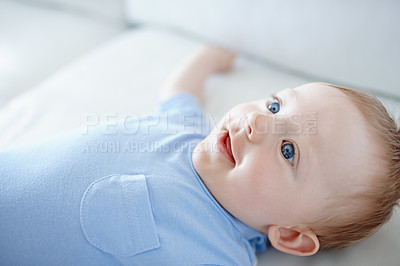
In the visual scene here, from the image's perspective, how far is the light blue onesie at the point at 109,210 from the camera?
654 mm

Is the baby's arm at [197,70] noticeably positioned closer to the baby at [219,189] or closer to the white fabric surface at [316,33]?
the white fabric surface at [316,33]

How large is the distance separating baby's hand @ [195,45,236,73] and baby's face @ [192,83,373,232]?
43 centimetres

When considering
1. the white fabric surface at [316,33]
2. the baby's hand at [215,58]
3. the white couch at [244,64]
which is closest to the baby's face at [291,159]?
the white couch at [244,64]

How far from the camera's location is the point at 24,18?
1354 mm

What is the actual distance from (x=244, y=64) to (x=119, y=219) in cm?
74

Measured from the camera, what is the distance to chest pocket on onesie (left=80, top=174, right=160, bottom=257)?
659mm

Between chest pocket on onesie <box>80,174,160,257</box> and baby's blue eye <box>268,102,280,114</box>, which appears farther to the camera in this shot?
baby's blue eye <box>268,102,280,114</box>

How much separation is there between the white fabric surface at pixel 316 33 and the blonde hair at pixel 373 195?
11.2 inches

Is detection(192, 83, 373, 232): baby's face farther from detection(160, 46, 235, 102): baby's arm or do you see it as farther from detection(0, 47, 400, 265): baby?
detection(160, 46, 235, 102): baby's arm

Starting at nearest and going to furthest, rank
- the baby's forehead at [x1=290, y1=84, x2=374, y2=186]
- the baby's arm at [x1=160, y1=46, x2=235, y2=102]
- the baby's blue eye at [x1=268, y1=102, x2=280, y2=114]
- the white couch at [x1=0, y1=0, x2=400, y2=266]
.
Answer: the baby's forehead at [x1=290, y1=84, x2=374, y2=186]
the baby's blue eye at [x1=268, y1=102, x2=280, y2=114]
the white couch at [x1=0, y1=0, x2=400, y2=266]
the baby's arm at [x1=160, y1=46, x2=235, y2=102]

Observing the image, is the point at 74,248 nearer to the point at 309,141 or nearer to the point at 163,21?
the point at 309,141

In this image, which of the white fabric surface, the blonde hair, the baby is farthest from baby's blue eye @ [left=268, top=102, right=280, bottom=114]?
the white fabric surface

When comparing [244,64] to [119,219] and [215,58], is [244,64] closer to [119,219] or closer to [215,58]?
[215,58]

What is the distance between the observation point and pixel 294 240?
2.40 feet
